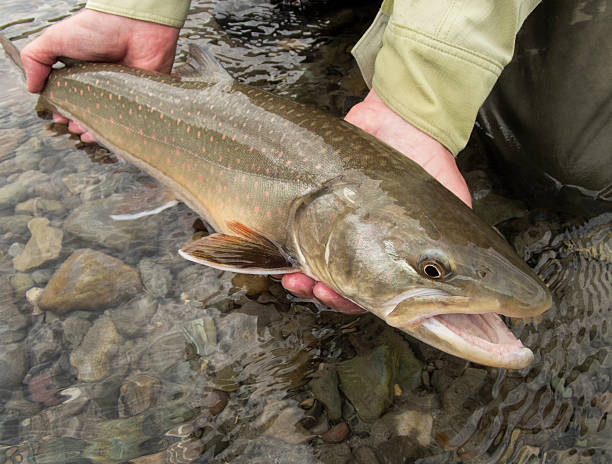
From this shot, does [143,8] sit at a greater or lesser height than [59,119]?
greater

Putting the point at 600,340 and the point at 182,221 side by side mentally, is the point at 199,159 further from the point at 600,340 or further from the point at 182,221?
the point at 600,340

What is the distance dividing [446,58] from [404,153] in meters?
0.51

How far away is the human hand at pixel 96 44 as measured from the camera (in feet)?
12.0

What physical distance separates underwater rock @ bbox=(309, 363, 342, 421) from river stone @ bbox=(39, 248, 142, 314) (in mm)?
1224

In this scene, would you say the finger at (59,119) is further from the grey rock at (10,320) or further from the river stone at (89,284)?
the grey rock at (10,320)

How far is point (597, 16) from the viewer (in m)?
2.66

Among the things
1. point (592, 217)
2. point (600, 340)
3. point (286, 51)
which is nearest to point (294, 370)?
point (600, 340)

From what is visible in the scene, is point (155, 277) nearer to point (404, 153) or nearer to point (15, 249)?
point (15, 249)

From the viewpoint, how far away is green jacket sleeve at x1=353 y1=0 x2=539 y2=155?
236 centimetres

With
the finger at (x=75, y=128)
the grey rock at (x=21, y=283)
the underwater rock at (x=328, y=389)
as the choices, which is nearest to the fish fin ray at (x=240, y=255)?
the underwater rock at (x=328, y=389)

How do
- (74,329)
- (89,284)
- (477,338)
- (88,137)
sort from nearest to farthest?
(477,338) < (74,329) < (89,284) < (88,137)

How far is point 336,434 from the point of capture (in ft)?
7.59

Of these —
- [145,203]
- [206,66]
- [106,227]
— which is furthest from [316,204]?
[106,227]

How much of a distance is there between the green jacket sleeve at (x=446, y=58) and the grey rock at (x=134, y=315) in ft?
5.97
